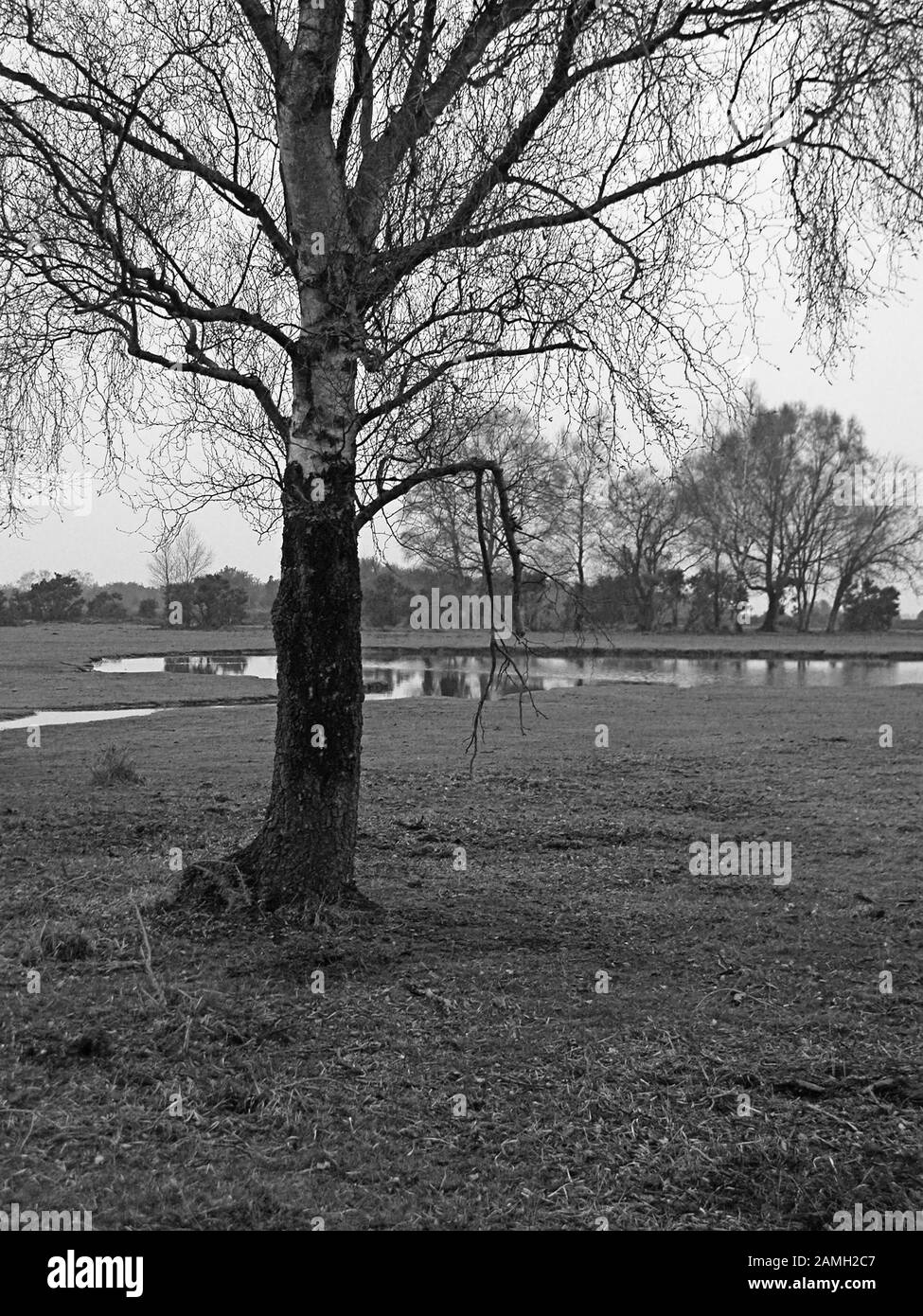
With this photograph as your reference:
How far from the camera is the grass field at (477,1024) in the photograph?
3.68 meters

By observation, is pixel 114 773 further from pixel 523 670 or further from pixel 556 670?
pixel 556 670

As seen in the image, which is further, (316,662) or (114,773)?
(114,773)

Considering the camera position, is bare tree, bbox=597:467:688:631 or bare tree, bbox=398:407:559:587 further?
bare tree, bbox=597:467:688:631

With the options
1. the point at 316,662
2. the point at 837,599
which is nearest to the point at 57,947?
the point at 316,662

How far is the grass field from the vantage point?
3.68 metres

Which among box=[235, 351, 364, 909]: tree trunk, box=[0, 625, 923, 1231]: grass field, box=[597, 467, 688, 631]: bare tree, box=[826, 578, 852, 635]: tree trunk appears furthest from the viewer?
box=[826, 578, 852, 635]: tree trunk

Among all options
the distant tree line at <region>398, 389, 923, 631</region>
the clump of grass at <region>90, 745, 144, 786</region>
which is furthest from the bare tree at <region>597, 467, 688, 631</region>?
the clump of grass at <region>90, 745, 144, 786</region>

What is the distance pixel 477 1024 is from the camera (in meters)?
5.02

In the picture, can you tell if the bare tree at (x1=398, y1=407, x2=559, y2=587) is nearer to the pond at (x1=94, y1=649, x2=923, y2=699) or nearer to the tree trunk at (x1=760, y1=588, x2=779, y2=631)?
the pond at (x1=94, y1=649, x2=923, y2=699)

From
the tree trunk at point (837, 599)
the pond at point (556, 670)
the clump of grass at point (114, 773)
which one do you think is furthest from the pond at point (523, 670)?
the tree trunk at point (837, 599)

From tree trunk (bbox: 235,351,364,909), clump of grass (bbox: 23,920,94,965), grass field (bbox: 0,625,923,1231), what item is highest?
tree trunk (bbox: 235,351,364,909)

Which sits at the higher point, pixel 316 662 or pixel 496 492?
pixel 496 492
